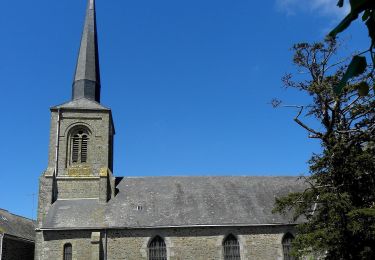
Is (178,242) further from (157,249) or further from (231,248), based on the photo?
(231,248)

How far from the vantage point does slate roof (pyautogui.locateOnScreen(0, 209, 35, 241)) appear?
1116 inches

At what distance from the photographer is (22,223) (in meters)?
32.8

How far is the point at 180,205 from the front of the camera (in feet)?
87.2

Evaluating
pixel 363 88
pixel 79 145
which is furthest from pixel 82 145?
pixel 363 88

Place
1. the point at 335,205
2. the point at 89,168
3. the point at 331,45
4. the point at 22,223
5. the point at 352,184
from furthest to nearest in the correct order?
the point at 22,223
the point at 89,168
the point at 331,45
the point at 352,184
the point at 335,205

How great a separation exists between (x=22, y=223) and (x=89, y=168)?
357 inches

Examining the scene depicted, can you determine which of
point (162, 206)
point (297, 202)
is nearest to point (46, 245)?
point (162, 206)

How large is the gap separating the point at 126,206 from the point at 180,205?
3.24 m

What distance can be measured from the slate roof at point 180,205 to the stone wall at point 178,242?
1.35 feet

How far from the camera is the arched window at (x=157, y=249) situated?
79.8ft

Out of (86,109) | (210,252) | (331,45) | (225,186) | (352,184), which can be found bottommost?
(210,252)

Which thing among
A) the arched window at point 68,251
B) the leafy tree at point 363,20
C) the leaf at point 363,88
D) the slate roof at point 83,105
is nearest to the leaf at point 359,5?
the leafy tree at point 363,20

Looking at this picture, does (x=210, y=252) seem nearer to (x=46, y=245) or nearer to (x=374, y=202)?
(x=46, y=245)

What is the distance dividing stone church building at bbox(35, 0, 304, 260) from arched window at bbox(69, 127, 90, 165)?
62 millimetres
